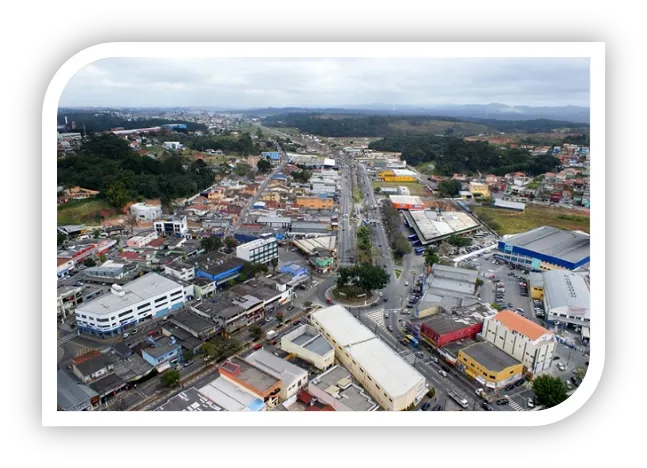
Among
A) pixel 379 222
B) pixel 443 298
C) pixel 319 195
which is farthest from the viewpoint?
pixel 319 195

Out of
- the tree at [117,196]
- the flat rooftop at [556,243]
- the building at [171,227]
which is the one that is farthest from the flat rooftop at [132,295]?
the flat rooftop at [556,243]

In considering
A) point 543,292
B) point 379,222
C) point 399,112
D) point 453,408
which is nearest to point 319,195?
point 379,222

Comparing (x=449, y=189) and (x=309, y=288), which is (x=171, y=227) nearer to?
(x=309, y=288)

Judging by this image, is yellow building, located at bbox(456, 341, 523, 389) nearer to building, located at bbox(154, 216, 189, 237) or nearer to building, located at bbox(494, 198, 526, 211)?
building, located at bbox(154, 216, 189, 237)

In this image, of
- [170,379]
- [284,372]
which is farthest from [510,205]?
[170,379]

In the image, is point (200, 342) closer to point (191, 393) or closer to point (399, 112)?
point (191, 393)

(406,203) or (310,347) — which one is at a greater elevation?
(406,203)
